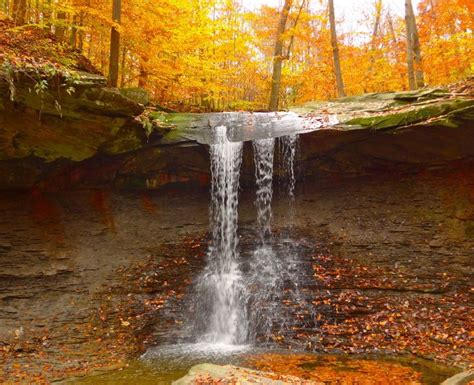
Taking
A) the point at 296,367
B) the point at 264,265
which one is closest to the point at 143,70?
A: the point at 264,265

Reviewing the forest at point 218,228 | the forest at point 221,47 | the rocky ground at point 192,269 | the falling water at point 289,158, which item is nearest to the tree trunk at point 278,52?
the forest at point 221,47

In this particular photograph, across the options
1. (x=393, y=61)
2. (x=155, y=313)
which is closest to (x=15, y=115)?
(x=155, y=313)

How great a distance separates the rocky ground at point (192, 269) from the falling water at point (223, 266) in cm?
39

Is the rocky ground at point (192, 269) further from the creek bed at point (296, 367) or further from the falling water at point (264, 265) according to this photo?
the creek bed at point (296, 367)

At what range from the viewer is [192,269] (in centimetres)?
998

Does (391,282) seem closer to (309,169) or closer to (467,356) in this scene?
(467,356)

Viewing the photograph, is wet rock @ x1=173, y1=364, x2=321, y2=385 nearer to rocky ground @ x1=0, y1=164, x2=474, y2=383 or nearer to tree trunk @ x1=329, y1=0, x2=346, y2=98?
rocky ground @ x1=0, y1=164, x2=474, y2=383

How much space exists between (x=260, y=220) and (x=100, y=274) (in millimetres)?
4614

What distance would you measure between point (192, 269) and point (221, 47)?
973 cm

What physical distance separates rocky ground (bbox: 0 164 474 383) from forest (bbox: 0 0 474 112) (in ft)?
14.0

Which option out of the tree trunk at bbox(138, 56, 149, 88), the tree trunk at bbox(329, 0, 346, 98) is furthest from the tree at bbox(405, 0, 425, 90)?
the tree trunk at bbox(138, 56, 149, 88)

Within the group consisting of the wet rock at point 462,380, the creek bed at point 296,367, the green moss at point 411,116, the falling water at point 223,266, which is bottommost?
the creek bed at point 296,367

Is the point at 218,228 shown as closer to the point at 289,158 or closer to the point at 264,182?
the point at 264,182

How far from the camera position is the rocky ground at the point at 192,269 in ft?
24.8
